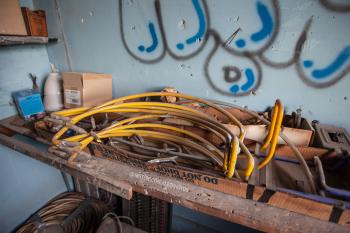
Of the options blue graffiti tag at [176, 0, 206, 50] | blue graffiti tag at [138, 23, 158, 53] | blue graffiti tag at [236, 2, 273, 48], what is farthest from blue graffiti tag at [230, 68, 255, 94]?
blue graffiti tag at [138, 23, 158, 53]

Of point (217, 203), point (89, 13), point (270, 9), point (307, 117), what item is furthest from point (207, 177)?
point (89, 13)

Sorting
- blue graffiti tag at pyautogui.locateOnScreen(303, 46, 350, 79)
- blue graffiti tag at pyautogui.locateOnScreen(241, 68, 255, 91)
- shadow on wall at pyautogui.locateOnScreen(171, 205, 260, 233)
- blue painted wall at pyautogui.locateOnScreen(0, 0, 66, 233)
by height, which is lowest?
shadow on wall at pyautogui.locateOnScreen(171, 205, 260, 233)

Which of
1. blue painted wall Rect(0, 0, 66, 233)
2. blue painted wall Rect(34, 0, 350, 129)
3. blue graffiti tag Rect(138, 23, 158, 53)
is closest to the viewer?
blue painted wall Rect(34, 0, 350, 129)

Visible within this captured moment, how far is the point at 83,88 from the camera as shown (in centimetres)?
112

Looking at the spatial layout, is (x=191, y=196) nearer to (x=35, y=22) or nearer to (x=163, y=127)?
(x=163, y=127)

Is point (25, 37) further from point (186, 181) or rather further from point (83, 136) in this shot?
point (186, 181)

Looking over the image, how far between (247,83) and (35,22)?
1.32 meters

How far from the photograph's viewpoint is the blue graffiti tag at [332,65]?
0.79 meters

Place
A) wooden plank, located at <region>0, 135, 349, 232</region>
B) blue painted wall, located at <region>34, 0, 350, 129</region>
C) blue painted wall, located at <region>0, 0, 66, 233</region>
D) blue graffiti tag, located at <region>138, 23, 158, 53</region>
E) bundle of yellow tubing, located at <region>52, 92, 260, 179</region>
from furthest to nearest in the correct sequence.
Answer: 1. blue painted wall, located at <region>0, 0, 66, 233</region>
2. blue graffiti tag, located at <region>138, 23, 158, 53</region>
3. blue painted wall, located at <region>34, 0, 350, 129</region>
4. bundle of yellow tubing, located at <region>52, 92, 260, 179</region>
5. wooden plank, located at <region>0, 135, 349, 232</region>

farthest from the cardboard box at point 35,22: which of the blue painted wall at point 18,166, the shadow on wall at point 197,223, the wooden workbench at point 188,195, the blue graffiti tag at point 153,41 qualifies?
the shadow on wall at point 197,223

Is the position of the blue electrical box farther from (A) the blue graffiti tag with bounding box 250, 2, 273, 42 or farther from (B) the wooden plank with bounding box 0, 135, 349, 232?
(A) the blue graffiti tag with bounding box 250, 2, 273, 42

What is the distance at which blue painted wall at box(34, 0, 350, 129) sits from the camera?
824 millimetres

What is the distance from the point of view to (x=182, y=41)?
1.03 m

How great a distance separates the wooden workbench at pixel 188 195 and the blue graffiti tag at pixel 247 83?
57 cm
